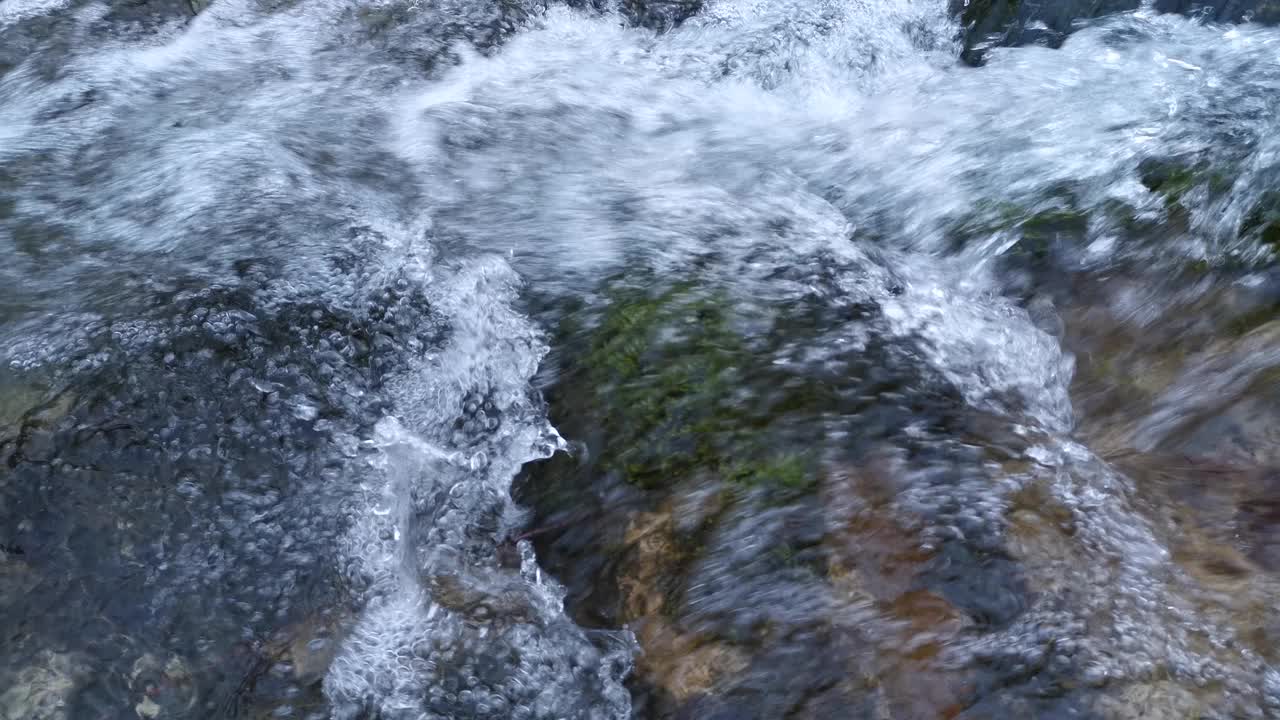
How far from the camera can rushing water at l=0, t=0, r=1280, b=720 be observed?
9.45ft

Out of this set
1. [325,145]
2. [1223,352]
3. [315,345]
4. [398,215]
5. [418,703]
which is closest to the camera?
[418,703]

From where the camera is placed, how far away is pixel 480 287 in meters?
4.03

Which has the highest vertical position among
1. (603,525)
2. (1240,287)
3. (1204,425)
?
(1240,287)

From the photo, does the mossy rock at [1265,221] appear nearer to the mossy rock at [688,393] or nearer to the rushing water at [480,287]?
the rushing water at [480,287]

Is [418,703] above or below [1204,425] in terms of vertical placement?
below

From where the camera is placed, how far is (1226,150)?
13.3 feet

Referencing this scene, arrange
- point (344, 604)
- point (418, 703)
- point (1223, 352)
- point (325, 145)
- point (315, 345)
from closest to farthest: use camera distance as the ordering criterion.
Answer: point (418, 703) < point (344, 604) < point (1223, 352) < point (315, 345) < point (325, 145)

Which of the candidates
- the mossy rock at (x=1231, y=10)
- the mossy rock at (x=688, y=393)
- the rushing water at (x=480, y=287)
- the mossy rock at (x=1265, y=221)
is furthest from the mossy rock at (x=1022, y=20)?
the mossy rock at (x=688, y=393)

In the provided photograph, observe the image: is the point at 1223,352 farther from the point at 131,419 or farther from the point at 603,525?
the point at 131,419

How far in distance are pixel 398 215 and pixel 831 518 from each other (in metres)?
2.56

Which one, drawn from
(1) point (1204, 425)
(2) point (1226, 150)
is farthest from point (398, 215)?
(2) point (1226, 150)

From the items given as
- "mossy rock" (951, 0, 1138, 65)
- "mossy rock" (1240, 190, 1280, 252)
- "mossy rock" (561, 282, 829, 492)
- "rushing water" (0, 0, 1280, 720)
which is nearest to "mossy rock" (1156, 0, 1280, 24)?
"rushing water" (0, 0, 1280, 720)

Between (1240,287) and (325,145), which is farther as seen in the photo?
(325,145)

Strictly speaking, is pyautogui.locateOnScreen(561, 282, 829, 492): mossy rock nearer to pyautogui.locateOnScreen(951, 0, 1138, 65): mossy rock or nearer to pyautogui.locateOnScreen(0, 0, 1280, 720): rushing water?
pyautogui.locateOnScreen(0, 0, 1280, 720): rushing water
